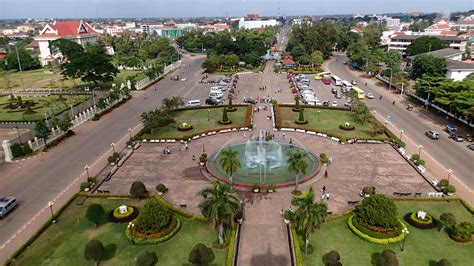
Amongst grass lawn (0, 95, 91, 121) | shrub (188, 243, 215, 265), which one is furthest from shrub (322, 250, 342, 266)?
grass lawn (0, 95, 91, 121)

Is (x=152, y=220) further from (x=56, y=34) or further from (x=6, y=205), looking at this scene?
(x=56, y=34)

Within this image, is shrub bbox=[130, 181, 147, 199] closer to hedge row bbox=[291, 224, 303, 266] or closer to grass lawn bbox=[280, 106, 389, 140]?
hedge row bbox=[291, 224, 303, 266]

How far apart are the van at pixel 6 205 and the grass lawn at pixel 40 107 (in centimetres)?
3348

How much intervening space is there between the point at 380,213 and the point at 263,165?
18.6 metres

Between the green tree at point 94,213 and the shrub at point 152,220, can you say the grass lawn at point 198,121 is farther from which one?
the shrub at point 152,220

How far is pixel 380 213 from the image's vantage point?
3136 centimetres

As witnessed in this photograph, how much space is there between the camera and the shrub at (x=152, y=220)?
103ft

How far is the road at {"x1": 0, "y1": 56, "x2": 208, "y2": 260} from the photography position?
3791cm

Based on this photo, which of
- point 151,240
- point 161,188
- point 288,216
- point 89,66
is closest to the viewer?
point 151,240

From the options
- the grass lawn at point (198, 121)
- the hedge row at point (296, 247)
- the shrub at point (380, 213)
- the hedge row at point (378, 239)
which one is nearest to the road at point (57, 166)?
the grass lawn at point (198, 121)

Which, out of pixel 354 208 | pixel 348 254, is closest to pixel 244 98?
pixel 354 208

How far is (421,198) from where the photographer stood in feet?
124

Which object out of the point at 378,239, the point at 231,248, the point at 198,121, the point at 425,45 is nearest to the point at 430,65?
the point at 425,45

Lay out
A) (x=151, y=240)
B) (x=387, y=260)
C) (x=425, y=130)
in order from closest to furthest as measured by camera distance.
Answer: (x=387, y=260) → (x=151, y=240) → (x=425, y=130)
